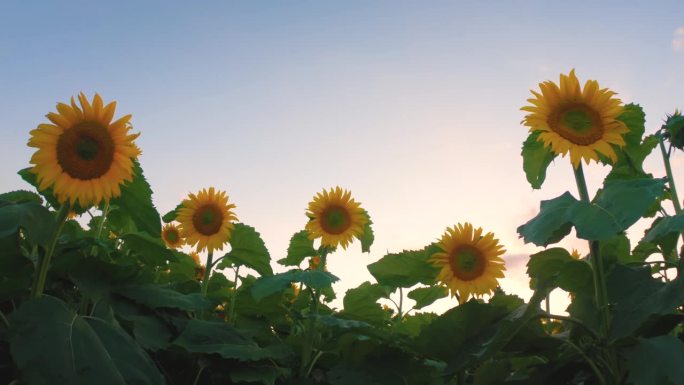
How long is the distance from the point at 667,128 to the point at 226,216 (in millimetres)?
2643

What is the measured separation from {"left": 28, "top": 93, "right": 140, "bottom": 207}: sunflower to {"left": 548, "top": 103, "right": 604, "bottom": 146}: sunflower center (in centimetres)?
175

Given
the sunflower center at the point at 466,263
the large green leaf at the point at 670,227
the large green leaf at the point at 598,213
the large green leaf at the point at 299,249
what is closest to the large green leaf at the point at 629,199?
the large green leaf at the point at 598,213

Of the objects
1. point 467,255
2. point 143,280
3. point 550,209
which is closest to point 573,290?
point 550,209

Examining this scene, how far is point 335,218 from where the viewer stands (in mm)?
4480

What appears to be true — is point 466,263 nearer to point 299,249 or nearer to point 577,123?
point 577,123

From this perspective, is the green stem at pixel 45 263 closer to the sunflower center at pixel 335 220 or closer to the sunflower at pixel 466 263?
the sunflower at pixel 466 263

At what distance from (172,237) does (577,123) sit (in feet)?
12.3

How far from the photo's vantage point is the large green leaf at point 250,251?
3871mm

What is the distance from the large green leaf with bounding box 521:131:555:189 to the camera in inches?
116

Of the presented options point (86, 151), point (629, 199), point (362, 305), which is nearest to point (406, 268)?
point (362, 305)

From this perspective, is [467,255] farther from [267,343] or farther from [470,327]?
[267,343]

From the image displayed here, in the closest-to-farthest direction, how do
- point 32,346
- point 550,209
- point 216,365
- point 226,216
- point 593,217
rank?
point 32,346 < point 593,217 < point 550,209 < point 216,365 < point 226,216

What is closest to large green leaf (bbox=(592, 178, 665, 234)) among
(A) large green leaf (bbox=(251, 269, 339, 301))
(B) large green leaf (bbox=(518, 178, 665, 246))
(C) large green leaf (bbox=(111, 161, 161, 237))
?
(B) large green leaf (bbox=(518, 178, 665, 246))

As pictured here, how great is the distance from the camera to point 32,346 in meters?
2.00
